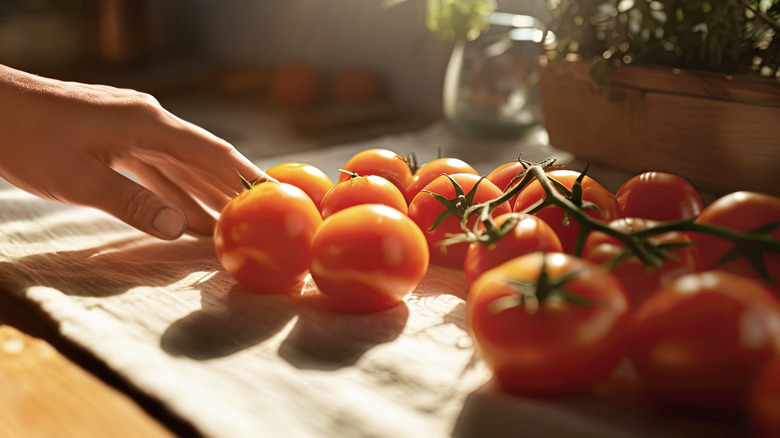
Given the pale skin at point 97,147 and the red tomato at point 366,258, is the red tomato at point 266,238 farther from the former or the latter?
the pale skin at point 97,147

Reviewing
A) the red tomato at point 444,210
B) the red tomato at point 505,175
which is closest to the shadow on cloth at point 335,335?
the red tomato at point 444,210

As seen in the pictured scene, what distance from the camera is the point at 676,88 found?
3.10 ft

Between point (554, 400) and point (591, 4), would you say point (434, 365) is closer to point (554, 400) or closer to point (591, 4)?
point (554, 400)


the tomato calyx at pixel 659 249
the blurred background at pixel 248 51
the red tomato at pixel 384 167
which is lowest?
the blurred background at pixel 248 51

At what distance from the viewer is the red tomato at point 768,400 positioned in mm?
389

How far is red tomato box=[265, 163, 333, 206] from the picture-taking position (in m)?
0.78

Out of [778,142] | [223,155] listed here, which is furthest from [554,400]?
[778,142]

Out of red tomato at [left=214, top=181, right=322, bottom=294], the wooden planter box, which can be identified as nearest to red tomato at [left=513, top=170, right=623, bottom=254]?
red tomato at [left=214, top=181, right=322, bottom=294]

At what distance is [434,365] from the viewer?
20.4 inches

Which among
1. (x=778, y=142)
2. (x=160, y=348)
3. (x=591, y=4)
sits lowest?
(x=160, y=348)

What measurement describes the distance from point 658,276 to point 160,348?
387 millimetres

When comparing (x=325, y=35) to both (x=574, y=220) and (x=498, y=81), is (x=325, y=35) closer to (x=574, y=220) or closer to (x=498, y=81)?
(x=498, y=81)

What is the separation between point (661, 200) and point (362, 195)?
292 millimetres

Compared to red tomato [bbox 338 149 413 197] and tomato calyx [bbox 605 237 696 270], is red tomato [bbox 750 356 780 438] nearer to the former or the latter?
tomato calyx [bbox 605 237 696 270]
